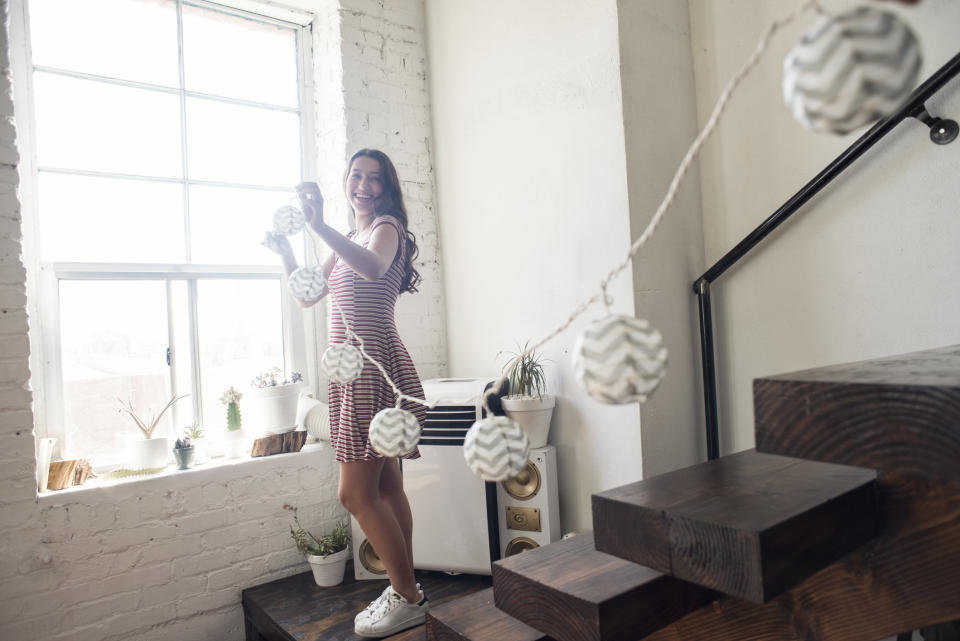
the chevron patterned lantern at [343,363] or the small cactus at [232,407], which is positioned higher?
the chevron patterned lantern at [343,363]

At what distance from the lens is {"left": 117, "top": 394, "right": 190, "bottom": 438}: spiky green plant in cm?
224

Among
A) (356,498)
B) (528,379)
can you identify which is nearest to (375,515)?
(356,498)

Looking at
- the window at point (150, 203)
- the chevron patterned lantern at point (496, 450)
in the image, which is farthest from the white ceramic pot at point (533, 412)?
the chevron patterned lantern at point (496, 450)

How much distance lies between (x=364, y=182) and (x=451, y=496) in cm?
118

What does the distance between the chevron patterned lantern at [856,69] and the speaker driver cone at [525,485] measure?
6.28 ft

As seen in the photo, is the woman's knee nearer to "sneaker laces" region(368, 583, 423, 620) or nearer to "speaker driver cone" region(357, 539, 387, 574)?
"sneaker laces" region(368, 583, 423, 620)

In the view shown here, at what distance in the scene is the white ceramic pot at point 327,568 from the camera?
228 centimetres

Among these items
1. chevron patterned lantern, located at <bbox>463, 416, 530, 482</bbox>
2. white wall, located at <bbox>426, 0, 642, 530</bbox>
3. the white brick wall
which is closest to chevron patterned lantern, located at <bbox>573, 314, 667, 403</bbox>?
chevron patterned lantern, located at <bbox>463, 416, 530, 482</bbox>

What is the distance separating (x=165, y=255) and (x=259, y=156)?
0.61 metres

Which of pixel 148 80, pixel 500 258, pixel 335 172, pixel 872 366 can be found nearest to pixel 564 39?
pixel 500 258

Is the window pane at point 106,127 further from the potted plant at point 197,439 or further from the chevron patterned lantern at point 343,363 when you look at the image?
the chevron patterned lantern at point 343,363

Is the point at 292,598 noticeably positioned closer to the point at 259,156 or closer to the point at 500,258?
the point at 500,258

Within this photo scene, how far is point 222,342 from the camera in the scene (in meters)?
2.53

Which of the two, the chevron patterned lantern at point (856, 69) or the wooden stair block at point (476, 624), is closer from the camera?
the chevron patterned lantern at point (856, 69)
